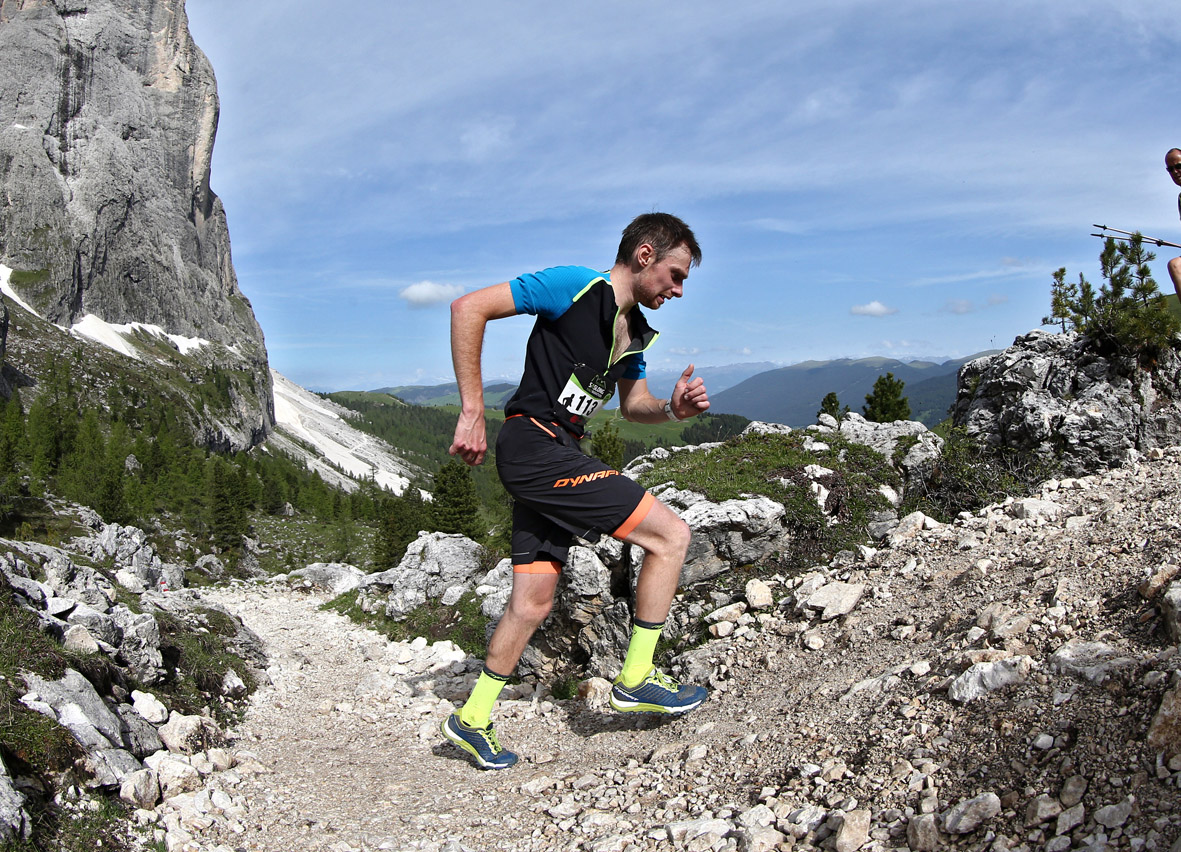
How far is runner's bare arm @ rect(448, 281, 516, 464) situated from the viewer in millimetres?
4832

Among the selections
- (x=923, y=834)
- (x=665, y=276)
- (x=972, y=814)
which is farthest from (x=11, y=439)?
(x=972, y=814)

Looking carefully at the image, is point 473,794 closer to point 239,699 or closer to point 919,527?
point 239,699

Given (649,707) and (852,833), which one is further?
(649,707)

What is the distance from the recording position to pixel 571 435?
216 inches

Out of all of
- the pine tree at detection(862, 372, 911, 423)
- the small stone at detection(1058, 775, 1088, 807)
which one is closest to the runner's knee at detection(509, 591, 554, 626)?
the small stone at detection(1058, 775, 1088, 807)

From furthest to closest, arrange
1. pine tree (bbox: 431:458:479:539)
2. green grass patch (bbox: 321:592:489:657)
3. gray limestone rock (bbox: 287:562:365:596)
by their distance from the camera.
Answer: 1. pine tree (bbox: 431:458:479:539)
2. gray limestone rock (bbox: 287:562:365:596)
3. green grass patch (bbox: 321:592:489:657)

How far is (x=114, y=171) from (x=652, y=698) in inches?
7665

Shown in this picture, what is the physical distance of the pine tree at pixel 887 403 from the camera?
4119 cm

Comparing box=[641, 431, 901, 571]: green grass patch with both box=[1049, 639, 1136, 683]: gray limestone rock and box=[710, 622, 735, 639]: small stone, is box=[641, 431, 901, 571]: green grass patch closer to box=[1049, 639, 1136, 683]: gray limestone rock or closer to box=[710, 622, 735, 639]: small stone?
box=[710, 622, 735, 639]: small stone

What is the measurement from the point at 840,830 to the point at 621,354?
3.40m

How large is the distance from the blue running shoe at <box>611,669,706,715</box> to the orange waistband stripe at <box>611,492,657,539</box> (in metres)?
1.23

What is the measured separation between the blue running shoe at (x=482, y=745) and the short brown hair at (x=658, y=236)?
12.8 ft

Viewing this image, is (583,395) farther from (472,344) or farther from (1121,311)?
(1121,311)

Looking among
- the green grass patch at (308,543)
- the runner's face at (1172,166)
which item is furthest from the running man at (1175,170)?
the green grass patch at (308,543)
